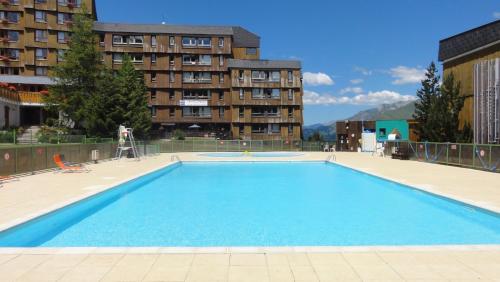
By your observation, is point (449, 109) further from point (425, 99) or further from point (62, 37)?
point (62, 37)

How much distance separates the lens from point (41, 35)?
4725 centimetres

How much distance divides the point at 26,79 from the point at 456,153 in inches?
1784

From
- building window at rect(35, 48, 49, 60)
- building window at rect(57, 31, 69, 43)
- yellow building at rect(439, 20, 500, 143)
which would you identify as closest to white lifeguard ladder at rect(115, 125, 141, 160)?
yellow building at rect(439, 20, 500, 143)

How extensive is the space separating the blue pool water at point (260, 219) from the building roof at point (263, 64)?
34968 millimetres

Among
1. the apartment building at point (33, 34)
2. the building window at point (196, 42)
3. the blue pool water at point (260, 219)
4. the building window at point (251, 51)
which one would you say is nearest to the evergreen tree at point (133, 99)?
the building window at point (196, 42)

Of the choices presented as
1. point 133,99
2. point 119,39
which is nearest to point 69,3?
point 119,39

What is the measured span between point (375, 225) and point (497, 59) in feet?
52.8

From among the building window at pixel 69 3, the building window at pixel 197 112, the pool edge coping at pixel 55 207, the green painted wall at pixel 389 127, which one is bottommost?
the pool edge coping at pixel 55 207

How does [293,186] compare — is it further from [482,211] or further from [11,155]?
[11,155]

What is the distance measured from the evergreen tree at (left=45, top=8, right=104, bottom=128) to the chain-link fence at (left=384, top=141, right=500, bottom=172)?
2783cm

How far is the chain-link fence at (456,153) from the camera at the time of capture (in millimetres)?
16812

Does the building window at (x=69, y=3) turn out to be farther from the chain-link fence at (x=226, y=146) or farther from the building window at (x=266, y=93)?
the building window at (x=266, y=93)

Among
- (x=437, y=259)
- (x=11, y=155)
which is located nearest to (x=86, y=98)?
(x=11, y=155)

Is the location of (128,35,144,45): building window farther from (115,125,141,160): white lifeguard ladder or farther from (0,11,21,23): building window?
(115,125,141,160): white lifeguard ladder
